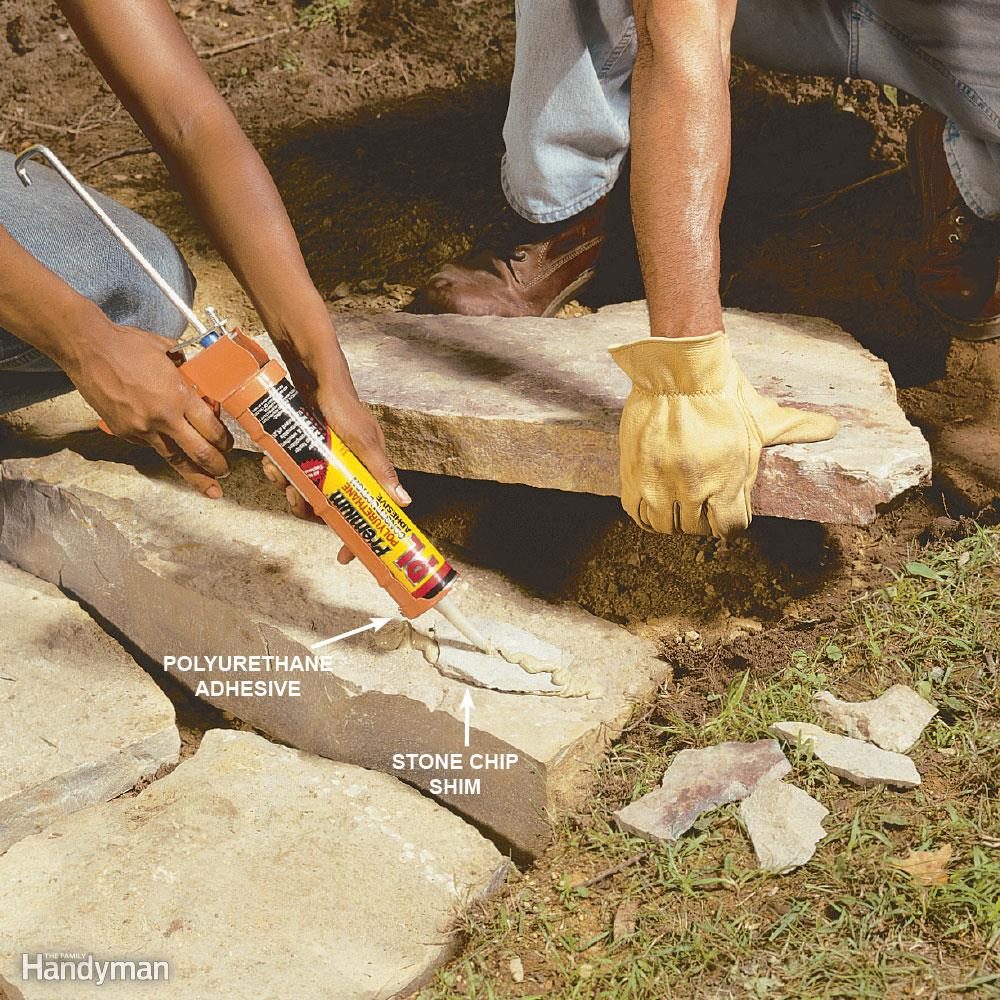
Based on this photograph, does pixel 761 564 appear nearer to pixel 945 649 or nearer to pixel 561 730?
pixel 945 649

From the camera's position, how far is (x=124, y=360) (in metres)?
1.62

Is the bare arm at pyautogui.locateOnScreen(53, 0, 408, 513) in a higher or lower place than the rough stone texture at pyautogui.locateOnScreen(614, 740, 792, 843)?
higher

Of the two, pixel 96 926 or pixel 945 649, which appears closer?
pixel 96 926

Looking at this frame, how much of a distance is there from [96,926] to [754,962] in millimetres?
999

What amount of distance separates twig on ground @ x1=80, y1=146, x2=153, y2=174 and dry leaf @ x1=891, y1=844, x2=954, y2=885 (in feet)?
11.6

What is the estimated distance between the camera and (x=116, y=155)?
407cm

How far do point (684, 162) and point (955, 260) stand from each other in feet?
4.09

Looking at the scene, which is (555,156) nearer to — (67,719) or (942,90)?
(942,90)

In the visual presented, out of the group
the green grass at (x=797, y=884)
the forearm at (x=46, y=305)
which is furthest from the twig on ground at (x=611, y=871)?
the forearm at (x=46, y=305)

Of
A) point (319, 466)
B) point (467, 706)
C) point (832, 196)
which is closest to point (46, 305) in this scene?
point (319, 466)

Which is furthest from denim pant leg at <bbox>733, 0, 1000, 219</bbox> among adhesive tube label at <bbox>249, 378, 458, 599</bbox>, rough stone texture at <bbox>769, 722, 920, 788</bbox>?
adhesive tube label at <bbox>249, 378, 458, 599</bbox>

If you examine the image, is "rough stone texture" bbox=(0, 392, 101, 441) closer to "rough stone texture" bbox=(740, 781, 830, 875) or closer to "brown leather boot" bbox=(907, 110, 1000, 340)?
"rough stone texture" bbox=(740, 781, 830, 875)

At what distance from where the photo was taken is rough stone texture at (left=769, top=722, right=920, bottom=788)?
1.77 metres

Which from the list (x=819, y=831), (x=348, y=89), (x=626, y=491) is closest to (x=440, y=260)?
(x=348, y=89)
